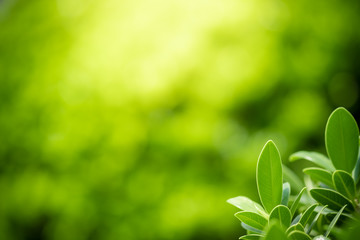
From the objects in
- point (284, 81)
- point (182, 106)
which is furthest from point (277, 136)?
point (182, 106)

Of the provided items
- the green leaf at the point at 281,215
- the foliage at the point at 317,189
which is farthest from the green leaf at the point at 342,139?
the green leaf at the point at 281,215

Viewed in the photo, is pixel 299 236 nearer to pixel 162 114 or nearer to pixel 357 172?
pixel 357 172

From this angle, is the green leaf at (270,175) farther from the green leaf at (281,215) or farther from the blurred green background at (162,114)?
the blurred green background at (162,114)

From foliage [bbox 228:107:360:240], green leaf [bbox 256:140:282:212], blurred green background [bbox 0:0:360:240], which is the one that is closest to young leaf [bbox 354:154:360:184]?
foliage [bbox 228:107:360:240]

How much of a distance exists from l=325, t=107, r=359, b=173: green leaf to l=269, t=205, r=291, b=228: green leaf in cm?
10

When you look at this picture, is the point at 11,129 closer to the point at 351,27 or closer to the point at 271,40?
the point at 271,40

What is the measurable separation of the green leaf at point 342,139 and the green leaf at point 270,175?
0.26ft

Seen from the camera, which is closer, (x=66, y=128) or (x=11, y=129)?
(x=66, y=128)

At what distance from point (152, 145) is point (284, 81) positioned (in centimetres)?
91

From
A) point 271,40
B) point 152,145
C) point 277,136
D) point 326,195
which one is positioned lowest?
point 326,195

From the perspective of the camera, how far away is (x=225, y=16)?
2158 mm

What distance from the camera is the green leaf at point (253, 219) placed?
0.37 meters

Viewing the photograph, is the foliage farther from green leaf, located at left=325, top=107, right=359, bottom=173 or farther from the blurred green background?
the blurred green background

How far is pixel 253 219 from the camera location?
0.38 meters
